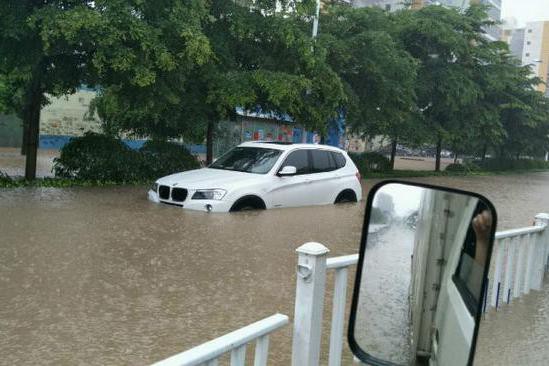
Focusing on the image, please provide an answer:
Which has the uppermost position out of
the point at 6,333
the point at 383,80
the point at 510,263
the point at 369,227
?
the point at 383,80

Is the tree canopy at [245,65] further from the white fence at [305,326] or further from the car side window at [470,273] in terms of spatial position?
the car side window at [470,273]

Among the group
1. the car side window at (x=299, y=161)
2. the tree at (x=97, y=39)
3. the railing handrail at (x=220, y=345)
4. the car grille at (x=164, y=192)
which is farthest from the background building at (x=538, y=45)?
the railing handrail at (x=220, y=345)

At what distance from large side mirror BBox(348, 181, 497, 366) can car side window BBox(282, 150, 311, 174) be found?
9.14 metres

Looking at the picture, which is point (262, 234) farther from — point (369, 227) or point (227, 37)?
point (227, 37)

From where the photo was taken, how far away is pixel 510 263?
580 centimetres

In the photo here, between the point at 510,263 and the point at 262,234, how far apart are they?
390 cm

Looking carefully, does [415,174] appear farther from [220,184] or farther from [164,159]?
[220,184]

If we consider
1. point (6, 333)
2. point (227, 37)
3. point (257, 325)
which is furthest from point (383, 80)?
point (257, 325)

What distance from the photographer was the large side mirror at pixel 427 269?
5.31ft

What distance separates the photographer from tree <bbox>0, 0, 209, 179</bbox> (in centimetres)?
1067

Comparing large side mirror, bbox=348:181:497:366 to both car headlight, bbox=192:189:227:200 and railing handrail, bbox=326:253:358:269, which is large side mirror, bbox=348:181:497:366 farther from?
car headlight, bbox=192:189:227:200

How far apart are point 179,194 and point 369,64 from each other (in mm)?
10921

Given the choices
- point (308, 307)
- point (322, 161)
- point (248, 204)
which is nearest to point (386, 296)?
point (308, 307)

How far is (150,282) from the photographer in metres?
6.03
